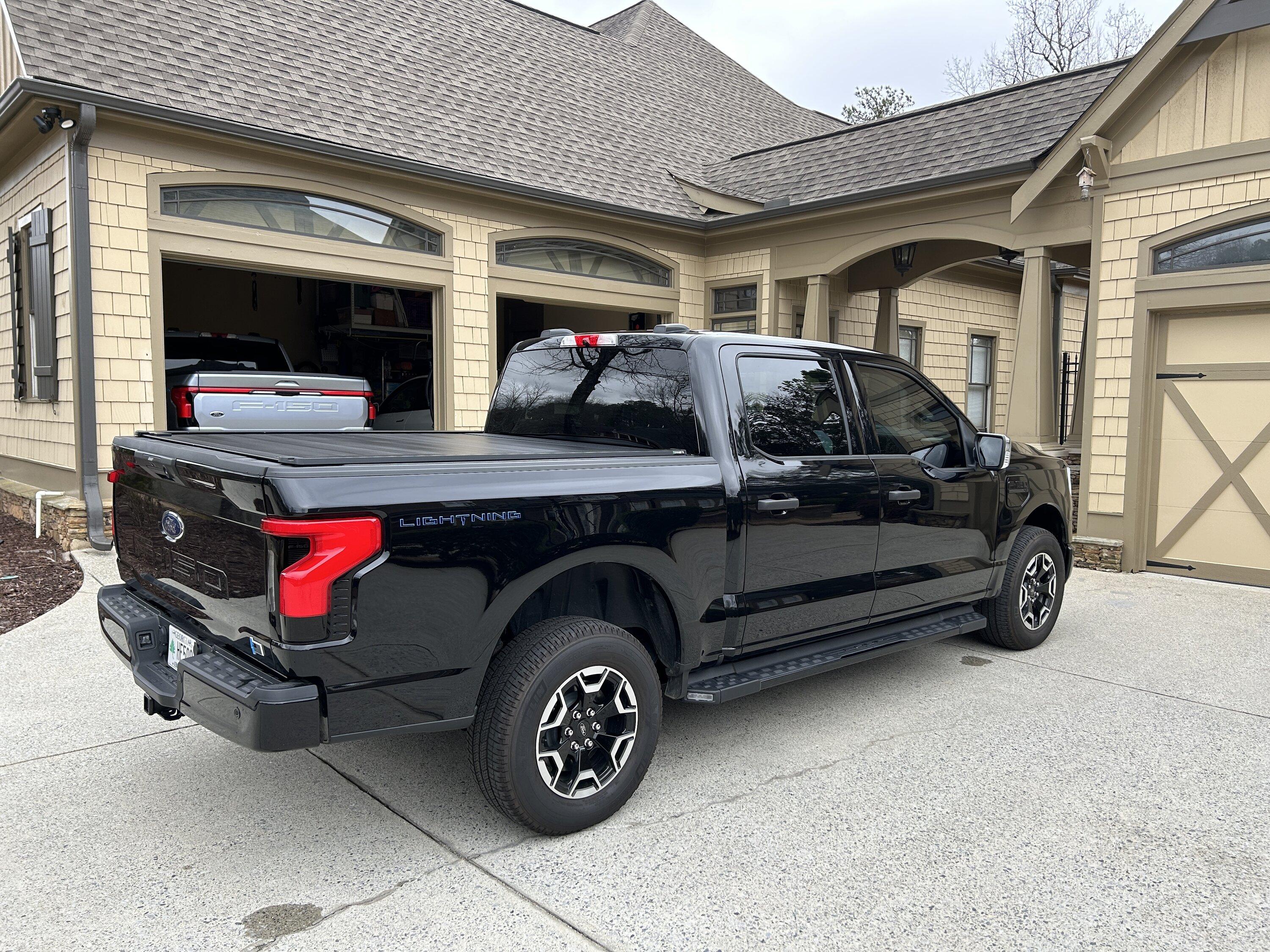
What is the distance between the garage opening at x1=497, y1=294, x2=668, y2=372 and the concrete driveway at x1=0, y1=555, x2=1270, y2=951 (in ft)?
39.1

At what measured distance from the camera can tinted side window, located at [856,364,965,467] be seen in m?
4.73

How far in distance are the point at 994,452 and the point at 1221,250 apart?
445 centimetres

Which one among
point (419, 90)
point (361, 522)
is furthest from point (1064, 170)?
point (361, 522)

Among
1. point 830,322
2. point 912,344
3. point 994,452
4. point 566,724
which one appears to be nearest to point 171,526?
point 566,724

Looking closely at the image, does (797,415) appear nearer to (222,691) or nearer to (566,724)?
(566,724)

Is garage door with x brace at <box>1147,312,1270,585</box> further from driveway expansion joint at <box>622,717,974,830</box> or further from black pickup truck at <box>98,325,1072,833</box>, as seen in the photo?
driveway expansion joint at <box>622,717,974,830</box>

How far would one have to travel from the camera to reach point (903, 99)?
3638cm

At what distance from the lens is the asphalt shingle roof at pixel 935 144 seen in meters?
9.67

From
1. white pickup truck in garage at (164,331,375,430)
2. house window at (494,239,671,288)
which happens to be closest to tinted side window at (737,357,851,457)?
white pickup truck in garage at (164,331,375,430)

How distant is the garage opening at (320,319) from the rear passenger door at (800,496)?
1099 centimetres

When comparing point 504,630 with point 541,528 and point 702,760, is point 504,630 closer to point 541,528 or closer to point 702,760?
point 541,528

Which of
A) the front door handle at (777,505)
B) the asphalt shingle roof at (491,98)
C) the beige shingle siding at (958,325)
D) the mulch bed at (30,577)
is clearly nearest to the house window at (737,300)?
the asphalt shingle roof at (491,98)

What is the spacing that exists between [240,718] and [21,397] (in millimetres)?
8864

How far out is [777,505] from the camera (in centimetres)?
406
